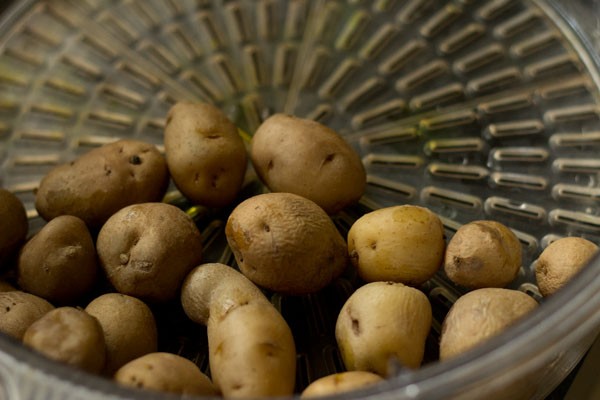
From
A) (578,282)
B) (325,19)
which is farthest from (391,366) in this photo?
(325,19)

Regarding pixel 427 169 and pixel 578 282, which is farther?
pixel 427 169

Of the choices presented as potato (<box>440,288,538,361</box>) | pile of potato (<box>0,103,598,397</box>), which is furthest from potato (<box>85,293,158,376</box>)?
potato (<box>440,288,538,361</box>)

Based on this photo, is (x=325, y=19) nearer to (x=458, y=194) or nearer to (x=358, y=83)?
(x=358, y=83)

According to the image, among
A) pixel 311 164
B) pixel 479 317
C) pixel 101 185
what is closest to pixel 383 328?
pixel 479 317

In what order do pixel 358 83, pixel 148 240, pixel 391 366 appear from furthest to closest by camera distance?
pixel 358 83, pixel 148 240, pixel 391 366

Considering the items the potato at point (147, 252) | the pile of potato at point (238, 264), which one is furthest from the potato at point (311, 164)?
the potato at point (147, 252)

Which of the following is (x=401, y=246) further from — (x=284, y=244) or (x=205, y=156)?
(x=205, y=156)

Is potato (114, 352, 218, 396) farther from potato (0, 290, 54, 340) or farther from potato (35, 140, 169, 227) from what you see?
potato (35, 140, 169, 227)
